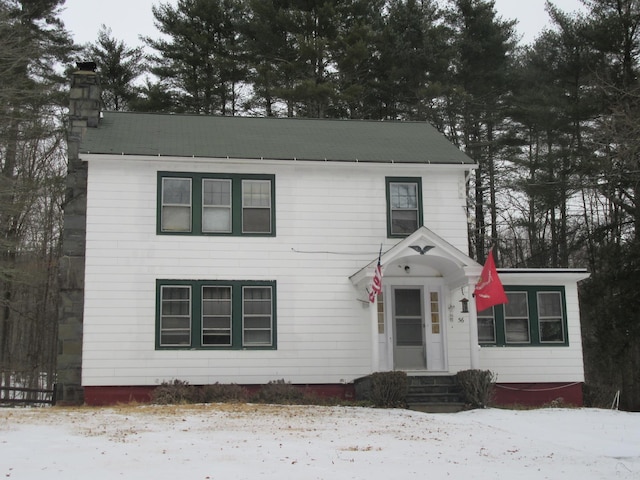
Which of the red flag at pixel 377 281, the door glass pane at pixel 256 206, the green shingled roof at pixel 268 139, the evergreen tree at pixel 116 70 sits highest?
the evergreen tree at pixel 116 70

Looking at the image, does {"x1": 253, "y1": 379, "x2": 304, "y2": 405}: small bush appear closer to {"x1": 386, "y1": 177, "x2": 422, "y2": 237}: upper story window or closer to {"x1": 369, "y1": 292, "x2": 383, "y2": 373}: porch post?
{"x1": 369, "y1": 292, "x2": 383, "y2": 373}: porch post

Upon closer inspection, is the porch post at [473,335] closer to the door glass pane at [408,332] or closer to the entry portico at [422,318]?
the entry portico at [422,318]

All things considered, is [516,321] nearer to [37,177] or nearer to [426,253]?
[426,253]

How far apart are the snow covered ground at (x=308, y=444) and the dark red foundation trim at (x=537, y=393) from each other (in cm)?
293

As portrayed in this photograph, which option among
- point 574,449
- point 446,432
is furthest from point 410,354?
point 574,449

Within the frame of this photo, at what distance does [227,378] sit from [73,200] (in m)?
5.70

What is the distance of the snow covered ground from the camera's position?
10117mm

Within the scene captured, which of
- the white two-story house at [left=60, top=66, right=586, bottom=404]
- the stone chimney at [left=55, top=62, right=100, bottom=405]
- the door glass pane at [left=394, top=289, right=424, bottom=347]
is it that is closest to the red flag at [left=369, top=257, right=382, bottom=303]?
the white two-story house at [left=60, top=66, right=586, bottom=404]

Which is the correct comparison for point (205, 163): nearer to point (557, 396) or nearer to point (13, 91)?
point (13, 91)

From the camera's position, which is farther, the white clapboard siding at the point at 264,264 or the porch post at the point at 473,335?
the white clapboard siding at the point at 264,264

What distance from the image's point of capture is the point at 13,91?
2025 cm

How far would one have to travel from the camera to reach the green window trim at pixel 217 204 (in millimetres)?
19469

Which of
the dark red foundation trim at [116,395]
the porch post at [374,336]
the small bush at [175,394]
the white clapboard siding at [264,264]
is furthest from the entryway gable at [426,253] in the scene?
the small bush at [175,394]

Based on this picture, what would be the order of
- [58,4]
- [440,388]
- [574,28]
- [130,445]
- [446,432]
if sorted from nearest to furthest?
1. [130,445]
2. [446,432]
3. [440,388]
4. [574,28]
5. [58,4]
